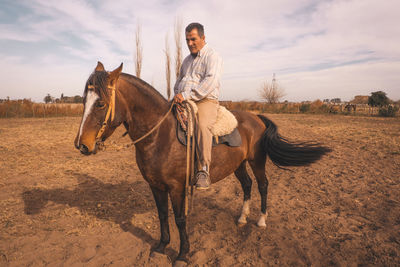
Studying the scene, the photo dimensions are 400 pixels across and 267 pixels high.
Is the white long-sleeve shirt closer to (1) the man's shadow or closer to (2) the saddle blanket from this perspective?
(2) the saddle blanket

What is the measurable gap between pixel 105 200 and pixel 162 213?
2.00 m

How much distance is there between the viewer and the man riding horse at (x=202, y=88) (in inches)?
93.8

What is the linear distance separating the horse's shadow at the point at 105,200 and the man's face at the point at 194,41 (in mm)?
2699

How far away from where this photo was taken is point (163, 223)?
2826 millimetres

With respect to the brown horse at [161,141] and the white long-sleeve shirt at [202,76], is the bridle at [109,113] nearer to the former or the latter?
the brown horse at [161,141]

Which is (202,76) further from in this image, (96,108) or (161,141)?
(96,108)

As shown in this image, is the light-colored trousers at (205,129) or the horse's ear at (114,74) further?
the light-colored trousers at (205,129)

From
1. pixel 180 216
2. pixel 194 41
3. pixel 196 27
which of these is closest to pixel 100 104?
pixel 194 41

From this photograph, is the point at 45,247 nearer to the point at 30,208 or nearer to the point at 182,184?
the point at 30,208

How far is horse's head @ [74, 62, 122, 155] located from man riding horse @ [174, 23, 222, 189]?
2.28 ft

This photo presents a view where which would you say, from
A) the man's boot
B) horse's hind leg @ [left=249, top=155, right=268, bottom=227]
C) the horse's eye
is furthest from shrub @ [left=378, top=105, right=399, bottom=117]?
the horse's eye

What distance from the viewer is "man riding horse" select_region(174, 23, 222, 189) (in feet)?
7.82

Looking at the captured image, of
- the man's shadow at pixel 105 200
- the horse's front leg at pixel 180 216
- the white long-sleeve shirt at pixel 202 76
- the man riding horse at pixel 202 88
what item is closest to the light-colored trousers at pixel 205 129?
the man riding horse at pixel 202 88

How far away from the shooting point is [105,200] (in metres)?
4.18
